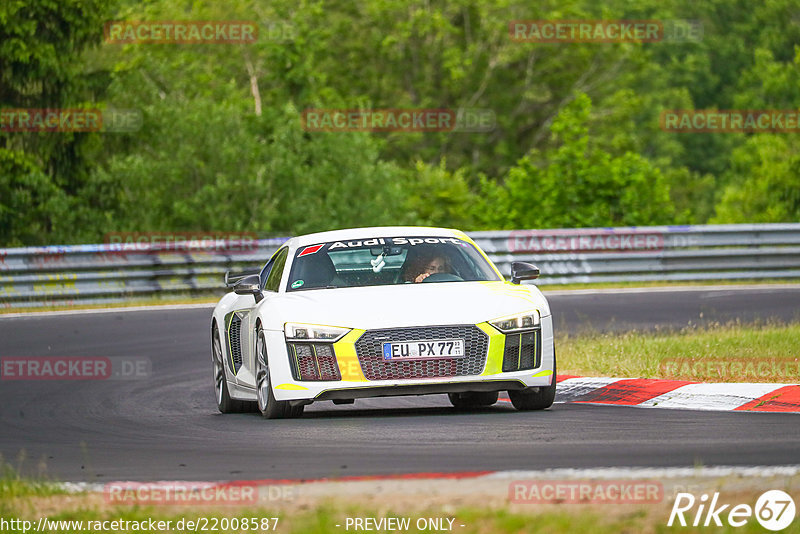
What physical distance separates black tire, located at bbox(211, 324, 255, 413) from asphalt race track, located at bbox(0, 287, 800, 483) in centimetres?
16

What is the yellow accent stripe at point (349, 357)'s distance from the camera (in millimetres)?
9414

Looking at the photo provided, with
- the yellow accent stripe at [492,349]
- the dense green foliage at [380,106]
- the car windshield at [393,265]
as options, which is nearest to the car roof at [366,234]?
the car windshield at [393,265]

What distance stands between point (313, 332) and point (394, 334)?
533mm

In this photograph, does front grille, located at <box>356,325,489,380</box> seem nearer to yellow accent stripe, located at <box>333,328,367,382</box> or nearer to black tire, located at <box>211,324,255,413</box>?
yellow accent stripe, located at <box>333,328,367,382</box>

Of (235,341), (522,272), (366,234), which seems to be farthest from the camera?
(235,341)

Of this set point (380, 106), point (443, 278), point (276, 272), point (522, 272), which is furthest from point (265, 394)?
point (380, 106)

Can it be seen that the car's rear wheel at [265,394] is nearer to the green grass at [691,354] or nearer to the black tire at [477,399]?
the black tire at [477,399]

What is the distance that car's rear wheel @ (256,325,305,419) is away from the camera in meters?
9.80

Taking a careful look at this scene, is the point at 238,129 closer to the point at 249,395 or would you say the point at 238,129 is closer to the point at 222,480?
the point at 249,395

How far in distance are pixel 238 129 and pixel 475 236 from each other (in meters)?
15.9

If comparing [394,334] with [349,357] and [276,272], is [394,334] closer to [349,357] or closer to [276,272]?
[349,357]

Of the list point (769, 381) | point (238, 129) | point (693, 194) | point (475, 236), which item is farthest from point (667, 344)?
point (693, 194)

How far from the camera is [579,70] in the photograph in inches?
2549

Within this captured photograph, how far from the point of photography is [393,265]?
11070 millimetres
